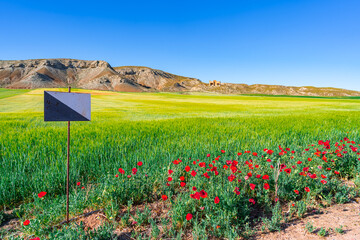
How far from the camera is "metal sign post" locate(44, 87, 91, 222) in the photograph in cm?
251

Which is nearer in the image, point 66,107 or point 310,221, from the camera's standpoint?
point 66,107

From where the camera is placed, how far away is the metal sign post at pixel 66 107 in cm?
251

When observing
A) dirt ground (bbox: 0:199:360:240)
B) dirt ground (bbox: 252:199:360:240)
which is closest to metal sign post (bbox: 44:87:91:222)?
dirt ground (bbox: 0:199:360:240)

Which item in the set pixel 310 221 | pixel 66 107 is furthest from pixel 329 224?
pixel 66 107

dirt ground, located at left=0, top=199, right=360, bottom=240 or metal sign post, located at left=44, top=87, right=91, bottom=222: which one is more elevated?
metal sign post, located at left=44, top=87, right=91, bottom=222

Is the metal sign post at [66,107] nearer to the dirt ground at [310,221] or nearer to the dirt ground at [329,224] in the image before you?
the dirt ground at [310,221]

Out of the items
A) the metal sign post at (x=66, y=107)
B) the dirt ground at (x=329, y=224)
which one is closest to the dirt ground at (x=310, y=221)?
the dirt ground at (x=329, y=224)

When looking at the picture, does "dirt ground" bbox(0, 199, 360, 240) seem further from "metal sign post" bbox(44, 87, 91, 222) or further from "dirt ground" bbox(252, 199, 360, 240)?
"metal sign post" bbox(44, 87, 91, 222)

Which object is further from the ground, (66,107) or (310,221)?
(66,107)

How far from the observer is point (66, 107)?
2605 mm

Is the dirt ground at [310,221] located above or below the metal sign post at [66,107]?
below

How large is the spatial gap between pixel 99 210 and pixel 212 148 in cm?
329

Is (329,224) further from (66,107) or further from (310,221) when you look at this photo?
(66,107)

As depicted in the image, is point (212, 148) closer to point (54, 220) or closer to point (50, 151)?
point (54, 220)
